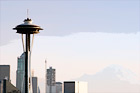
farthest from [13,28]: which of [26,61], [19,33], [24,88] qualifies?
[24,88]

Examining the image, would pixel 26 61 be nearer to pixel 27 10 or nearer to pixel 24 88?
pixel 24 88

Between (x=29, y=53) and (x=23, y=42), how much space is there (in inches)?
122

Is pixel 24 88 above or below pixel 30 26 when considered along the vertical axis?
below

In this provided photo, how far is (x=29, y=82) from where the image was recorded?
96938mm

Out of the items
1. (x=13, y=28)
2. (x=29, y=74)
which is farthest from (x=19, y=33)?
(x=29, y=74)

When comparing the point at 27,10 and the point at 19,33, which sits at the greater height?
the point at 27,10

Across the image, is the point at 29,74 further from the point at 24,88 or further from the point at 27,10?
the point at 27,10

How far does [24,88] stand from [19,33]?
13.7 m

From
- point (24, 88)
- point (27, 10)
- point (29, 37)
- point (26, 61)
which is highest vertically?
point (27, 10)

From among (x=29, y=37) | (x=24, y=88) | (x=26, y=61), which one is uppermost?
(x=29, y=37)

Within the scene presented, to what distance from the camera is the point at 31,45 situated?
321 feet

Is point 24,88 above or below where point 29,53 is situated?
below

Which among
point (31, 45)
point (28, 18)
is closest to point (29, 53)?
point (31, 45)

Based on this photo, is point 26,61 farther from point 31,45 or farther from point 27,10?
point 27,10
